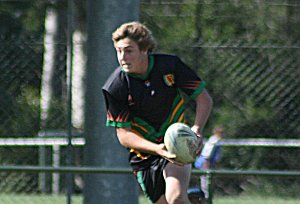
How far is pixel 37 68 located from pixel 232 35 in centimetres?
254

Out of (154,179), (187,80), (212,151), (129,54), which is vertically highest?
(129,54)

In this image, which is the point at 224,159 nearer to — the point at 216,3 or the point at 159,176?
the point at 216,3

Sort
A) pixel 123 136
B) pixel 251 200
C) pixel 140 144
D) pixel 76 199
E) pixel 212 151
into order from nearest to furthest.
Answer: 1. pixel 140 144
2. pixel 123 136
3. pixel 76 199
4. pixel 251 200
5. pixel 212 151

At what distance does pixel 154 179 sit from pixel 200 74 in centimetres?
367

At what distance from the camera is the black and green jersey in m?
7.09

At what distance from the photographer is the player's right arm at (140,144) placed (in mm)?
6754

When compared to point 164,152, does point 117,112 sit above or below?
above

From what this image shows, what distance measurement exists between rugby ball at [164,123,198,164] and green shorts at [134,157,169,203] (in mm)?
427

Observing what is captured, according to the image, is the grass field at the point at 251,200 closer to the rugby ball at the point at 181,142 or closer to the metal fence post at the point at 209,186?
the metal fence post at the point at 209,186

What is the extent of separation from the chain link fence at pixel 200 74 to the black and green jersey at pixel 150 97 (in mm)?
2891

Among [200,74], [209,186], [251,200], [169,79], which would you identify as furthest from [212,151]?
[169,79]

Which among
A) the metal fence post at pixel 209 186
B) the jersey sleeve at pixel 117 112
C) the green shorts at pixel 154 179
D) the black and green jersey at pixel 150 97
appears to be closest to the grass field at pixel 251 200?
the metal fence post at pixel 209 186

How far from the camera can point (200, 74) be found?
10.8 meters

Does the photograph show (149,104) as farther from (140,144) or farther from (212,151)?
(212,151)
